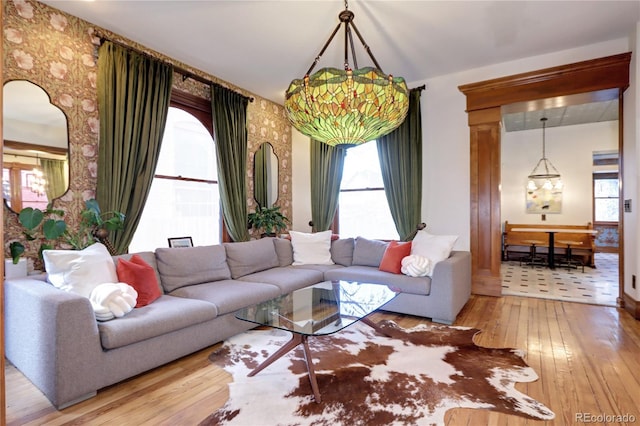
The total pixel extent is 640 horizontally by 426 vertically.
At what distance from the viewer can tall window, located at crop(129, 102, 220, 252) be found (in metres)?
3.87

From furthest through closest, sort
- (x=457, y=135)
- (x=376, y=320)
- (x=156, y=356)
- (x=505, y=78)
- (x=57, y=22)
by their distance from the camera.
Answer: (x=457, y=135), (x=505, y=78), (x=376, y=320), (x=57, y=22), (x=156, y=356)

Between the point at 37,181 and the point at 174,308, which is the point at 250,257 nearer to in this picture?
the point at 174,308

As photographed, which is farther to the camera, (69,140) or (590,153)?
(590,153)

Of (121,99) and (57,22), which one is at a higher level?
(57,22)

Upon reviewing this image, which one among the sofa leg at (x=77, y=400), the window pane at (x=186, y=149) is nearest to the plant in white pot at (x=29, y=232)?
the sofa leg at (x=77, y=400)

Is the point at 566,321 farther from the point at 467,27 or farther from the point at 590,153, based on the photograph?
the point at 590,153

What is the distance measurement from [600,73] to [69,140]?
5432 mm

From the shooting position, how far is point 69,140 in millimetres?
3074

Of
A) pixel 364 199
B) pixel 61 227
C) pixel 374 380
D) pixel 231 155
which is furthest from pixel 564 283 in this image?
pixel 61 227

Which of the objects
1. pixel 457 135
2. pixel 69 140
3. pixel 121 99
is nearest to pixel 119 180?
pixel 69 140

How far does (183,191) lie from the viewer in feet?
13.9

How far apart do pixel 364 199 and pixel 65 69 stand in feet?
13.3

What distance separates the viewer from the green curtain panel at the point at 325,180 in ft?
18.3

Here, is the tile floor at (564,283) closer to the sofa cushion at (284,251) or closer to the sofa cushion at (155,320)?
the sofa cushion at (284,251)
